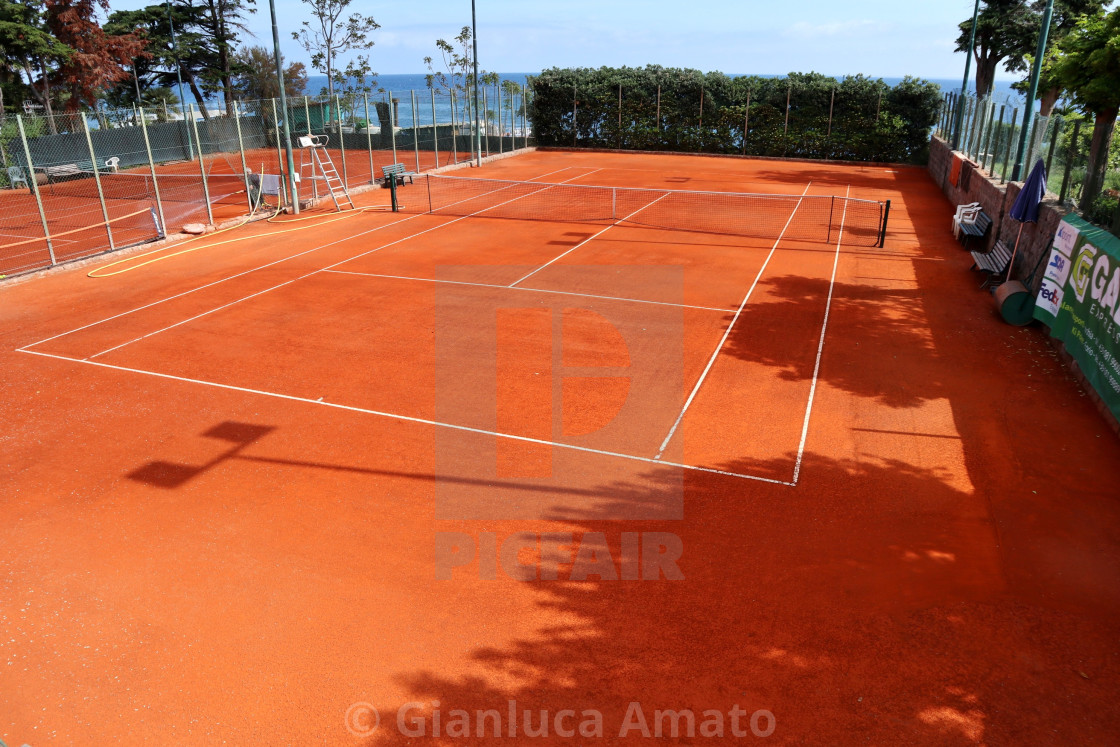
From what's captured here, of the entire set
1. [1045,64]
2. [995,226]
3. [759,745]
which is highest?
[1045,64]

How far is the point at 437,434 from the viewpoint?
9461 mm

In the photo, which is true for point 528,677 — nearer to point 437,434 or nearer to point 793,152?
point 437,434

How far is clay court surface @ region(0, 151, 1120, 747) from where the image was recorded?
18.5ft

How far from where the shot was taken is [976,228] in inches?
732

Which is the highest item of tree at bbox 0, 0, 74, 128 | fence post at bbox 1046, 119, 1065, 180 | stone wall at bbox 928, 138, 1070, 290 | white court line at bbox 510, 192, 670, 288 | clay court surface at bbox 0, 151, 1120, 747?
tree at bbox 0, 0, 74, 128

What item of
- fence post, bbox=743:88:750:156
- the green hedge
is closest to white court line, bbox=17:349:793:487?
the green hedge

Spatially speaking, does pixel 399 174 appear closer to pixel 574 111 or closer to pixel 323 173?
pixel 323 173

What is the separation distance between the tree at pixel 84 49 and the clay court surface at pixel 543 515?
27.2m

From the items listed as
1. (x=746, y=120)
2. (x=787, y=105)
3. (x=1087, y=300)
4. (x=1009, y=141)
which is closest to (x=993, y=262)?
(x=1009, y=141)

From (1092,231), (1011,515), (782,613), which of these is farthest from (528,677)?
(1092,231)

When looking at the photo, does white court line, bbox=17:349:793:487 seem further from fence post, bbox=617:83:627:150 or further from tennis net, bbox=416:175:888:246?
fence post, bbox=617:83:627:150

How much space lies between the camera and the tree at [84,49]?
3514 centimetres

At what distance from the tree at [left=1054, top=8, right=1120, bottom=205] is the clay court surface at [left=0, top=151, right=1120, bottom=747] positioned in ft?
9.99

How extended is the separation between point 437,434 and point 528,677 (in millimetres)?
4201
